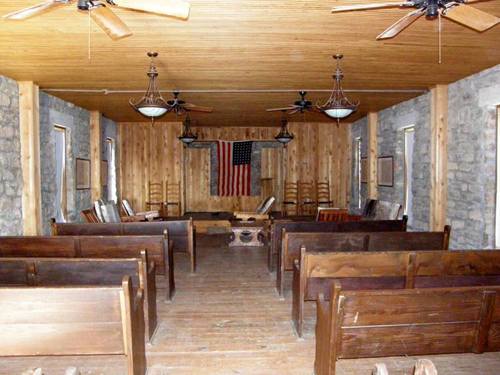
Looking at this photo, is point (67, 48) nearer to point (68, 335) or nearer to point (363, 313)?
point (68, 335)

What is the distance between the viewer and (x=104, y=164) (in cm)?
896

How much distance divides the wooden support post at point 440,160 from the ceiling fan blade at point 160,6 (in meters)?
4.33

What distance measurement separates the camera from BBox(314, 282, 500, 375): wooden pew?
6.70ft

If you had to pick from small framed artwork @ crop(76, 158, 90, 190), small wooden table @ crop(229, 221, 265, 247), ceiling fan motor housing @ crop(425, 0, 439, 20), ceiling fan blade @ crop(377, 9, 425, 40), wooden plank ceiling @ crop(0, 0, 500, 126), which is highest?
wooden plank ceiling @ crop(0, 0, 500, 126)

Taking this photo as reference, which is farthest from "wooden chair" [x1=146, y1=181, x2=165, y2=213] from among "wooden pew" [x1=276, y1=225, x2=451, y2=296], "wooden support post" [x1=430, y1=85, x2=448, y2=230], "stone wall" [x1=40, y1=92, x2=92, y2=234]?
"wooden pew" [x1=276, y1=225, x2=451, y2=296]

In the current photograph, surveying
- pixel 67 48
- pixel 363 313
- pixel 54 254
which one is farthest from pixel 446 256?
pixel 67 48

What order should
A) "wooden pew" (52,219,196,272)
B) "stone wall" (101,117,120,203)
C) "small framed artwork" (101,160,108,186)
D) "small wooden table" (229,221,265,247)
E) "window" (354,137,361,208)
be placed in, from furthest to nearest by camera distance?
"window" (354,137,361,208)
"stone wall" (101,117,120,203)
"small framed artwork" (101,160,108,186)
"small wooden table" (229,221,265,247)
"wooden pew" (52,219,196,272)

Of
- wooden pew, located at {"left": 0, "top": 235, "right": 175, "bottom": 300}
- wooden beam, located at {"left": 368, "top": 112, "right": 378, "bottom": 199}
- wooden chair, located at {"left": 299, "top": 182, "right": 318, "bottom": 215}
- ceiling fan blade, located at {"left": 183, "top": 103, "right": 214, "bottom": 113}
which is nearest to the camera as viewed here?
wooden pew, located at {"left": 0, "top": 235, "right": 175, "bottom": 300}

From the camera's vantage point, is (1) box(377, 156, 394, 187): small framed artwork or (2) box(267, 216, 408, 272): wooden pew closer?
(2) box(267, 216, 408, 272): wooden pew

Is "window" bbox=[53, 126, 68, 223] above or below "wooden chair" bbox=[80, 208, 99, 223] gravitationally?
above

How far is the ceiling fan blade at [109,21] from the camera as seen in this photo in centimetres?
272

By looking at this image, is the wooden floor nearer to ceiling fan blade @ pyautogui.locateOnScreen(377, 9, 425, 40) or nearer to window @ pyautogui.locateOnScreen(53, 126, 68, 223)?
ceiling fan blade @ pyautogui.locateOnScreen(377, 9, 425, 40)

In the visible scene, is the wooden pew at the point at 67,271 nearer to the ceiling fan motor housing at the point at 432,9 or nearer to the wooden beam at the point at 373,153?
the ceiling fan motor housing at the point at 432,9

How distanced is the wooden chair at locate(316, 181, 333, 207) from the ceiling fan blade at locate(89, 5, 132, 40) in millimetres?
7801
